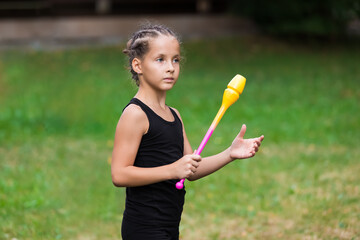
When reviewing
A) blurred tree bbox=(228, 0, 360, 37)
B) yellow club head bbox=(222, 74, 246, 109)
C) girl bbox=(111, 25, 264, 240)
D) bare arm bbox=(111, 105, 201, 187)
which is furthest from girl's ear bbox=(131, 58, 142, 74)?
blurred tree bbox=(228, 0, 360, 37)

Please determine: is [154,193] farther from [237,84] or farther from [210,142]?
[210,142]

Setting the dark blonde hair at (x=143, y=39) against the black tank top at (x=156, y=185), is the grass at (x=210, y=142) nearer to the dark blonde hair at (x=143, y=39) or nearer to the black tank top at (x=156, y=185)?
the dark blonde hair at (x=143, y=39)

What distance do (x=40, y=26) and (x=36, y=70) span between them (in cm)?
395

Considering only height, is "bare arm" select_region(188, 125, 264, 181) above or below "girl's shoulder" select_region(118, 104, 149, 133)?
below

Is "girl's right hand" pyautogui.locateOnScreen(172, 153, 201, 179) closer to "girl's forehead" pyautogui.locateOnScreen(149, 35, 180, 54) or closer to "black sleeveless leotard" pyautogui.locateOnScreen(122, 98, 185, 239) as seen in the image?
"black sleeveless leotard" pyautogui.locateOnScreen(122, 98, 185, 239)

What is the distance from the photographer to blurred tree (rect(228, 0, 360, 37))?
1473cm

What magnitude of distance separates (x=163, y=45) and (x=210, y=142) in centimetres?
548

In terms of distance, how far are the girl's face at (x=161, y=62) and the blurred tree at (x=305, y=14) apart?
39.8 feet

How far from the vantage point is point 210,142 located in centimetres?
830

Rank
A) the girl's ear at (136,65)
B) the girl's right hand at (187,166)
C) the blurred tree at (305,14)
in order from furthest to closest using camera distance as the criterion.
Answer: the blurred tree at (305,14), the girl's ear at (136,65), the girl's right hand at (187,166)

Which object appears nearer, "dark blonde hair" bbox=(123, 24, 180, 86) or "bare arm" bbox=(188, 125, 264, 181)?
"dark blonde hair" bbox=(123, 24, 180, 86)

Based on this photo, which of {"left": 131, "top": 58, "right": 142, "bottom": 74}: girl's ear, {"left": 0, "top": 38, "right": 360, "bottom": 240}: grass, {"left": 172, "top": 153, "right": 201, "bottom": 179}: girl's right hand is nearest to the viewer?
{"left": 172, "top": 153, "right": 201, "bottom": 179}: girl's right hand

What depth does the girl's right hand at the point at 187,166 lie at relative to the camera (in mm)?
2670

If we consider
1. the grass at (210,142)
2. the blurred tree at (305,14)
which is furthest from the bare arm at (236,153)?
the blurred tree at (305,14)
